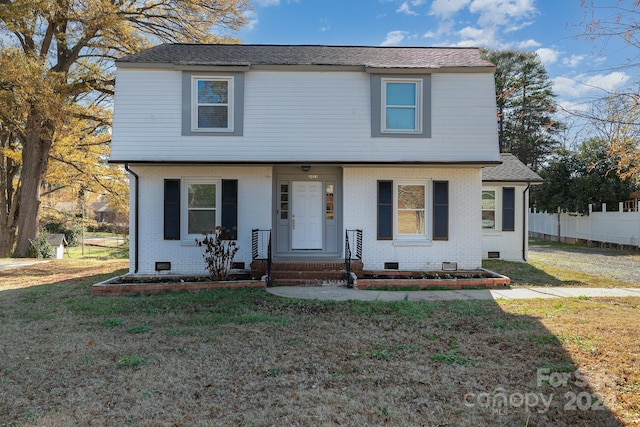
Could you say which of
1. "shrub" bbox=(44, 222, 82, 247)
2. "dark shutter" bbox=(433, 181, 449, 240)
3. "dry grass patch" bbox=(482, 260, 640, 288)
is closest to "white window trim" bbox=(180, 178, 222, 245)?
"dark shutter" bbox=(433, 181, 449, 240)

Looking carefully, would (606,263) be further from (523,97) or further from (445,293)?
(523,97)

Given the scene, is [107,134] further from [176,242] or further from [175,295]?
[175,295]

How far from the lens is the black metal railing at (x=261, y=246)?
956cm

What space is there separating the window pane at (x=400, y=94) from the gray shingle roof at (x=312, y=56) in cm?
50

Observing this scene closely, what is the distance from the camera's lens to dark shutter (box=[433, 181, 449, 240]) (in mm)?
10508

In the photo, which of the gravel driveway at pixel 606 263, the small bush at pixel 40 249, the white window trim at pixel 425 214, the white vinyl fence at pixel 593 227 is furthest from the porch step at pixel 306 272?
the white vinyl fence at pixel 593 227

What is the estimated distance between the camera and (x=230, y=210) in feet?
33.8

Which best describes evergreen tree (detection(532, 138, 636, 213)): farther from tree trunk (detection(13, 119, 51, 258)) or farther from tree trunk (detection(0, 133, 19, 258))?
tree trunk (detection(0, 133, 19, 258))

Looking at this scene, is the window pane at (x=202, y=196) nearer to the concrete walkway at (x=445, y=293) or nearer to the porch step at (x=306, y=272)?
the porch step at (x=306, y=272)

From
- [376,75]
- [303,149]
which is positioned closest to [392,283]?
[303,149]

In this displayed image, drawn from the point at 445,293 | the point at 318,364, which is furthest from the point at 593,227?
the point at 318,364

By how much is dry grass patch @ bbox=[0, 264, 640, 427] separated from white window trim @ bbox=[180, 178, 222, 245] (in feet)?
11.0

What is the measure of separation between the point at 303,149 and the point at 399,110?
275 cm

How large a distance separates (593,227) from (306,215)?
1788 centimetres
